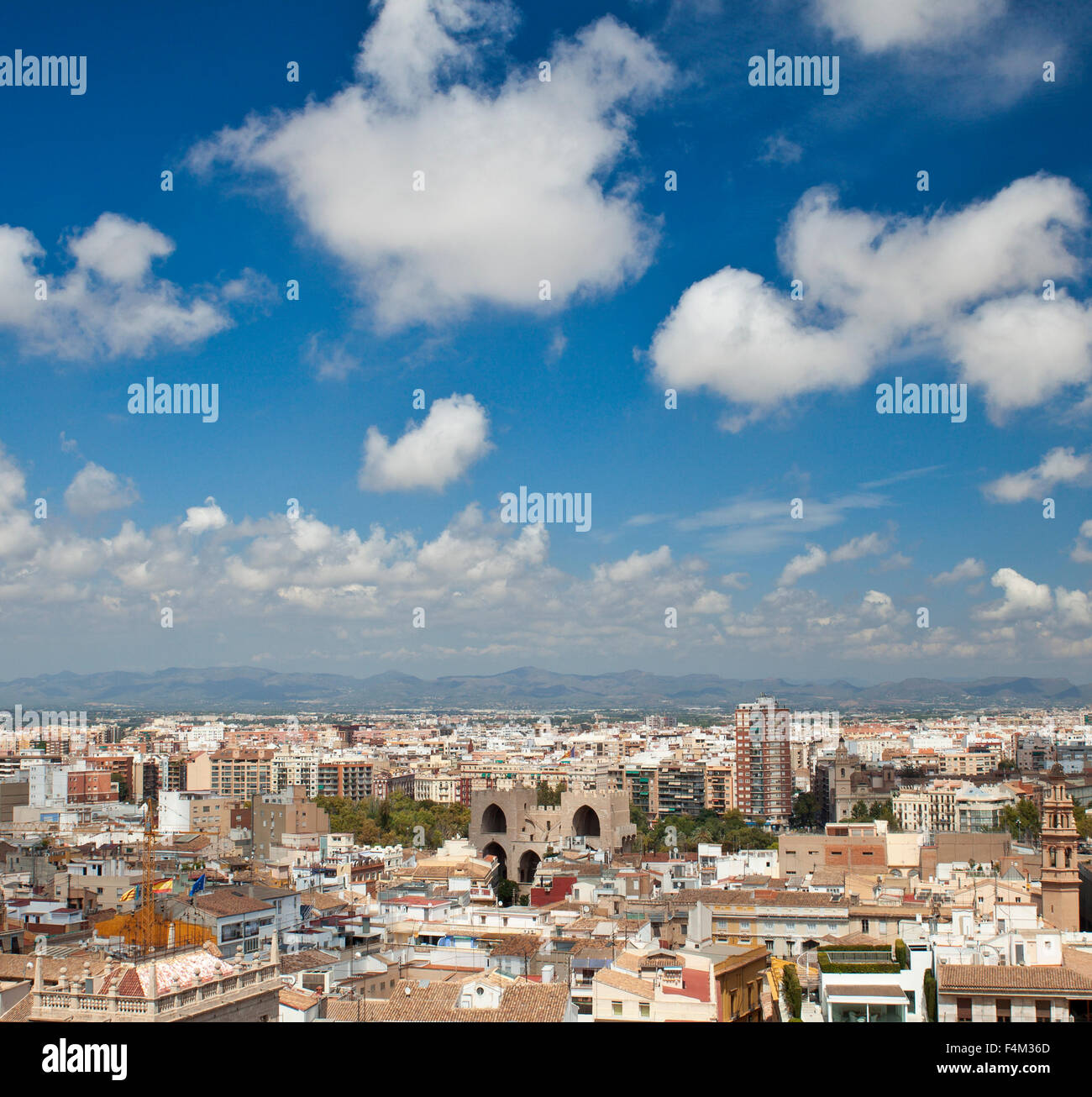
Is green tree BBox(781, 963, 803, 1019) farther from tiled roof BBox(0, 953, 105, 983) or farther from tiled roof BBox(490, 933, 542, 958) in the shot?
tiled roof BBox(0, 953, 105, 983)

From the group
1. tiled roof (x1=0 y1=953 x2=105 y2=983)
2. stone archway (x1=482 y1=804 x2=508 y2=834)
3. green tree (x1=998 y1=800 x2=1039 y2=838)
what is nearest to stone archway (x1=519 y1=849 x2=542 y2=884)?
stone archway (x1=482 y1=804 x2=508 y2=834)

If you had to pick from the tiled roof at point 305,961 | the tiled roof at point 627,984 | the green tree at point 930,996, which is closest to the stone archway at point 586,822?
the tiled roof at point 305,961

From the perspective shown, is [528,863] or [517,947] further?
[528,863]

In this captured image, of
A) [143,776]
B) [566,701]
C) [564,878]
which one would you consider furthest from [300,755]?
[566,701]

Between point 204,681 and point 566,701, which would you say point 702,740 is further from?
point 204,681

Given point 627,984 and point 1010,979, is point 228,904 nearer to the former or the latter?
point 627,984

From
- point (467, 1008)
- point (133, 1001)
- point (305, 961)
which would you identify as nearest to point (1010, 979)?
point (467, 1008)
